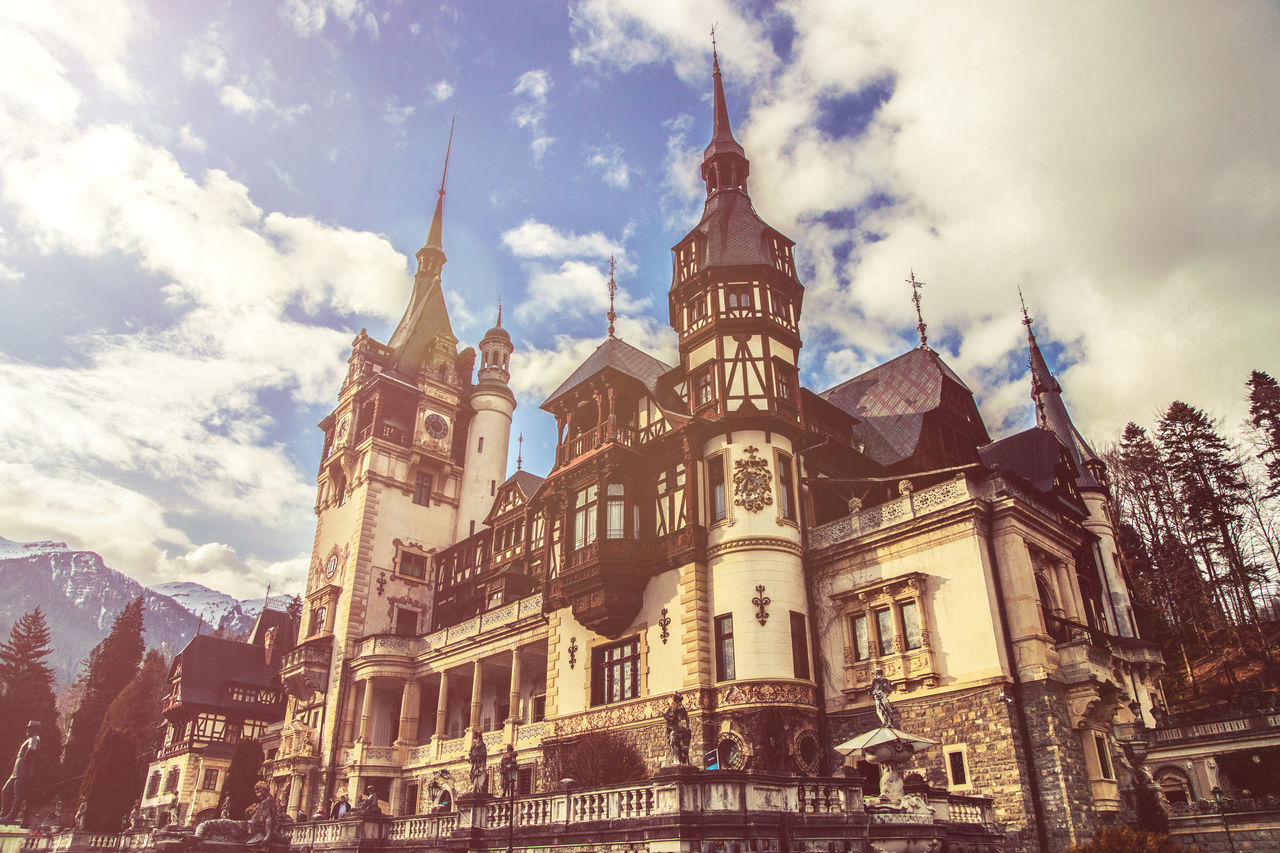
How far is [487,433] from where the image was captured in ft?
186

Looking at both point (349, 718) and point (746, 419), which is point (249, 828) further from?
point (746, 419)

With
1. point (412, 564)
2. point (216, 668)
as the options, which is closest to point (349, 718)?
point (412, 564)

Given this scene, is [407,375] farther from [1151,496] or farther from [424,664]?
[1151,496]

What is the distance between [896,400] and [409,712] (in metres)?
29.2

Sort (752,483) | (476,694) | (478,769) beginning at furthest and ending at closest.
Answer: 1. (476,694)
2. (752,483)
3. (478,769)

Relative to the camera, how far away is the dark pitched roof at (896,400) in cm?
3356

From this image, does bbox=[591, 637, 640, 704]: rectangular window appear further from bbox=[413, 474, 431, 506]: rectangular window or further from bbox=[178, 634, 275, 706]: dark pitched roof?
bbox=[178, 634, 275, 706]: dark pitched roof

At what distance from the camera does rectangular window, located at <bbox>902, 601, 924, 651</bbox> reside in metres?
25.8

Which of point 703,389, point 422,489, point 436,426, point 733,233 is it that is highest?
point 436,426

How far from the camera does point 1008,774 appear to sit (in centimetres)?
2253

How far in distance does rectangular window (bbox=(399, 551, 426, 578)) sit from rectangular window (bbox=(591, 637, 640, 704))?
22.2 metres

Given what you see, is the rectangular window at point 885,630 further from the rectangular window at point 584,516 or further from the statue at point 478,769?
the statue at point 478,769

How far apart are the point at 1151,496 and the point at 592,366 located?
3668 cm

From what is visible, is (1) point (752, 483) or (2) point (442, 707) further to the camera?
(2) point (442, 707)
